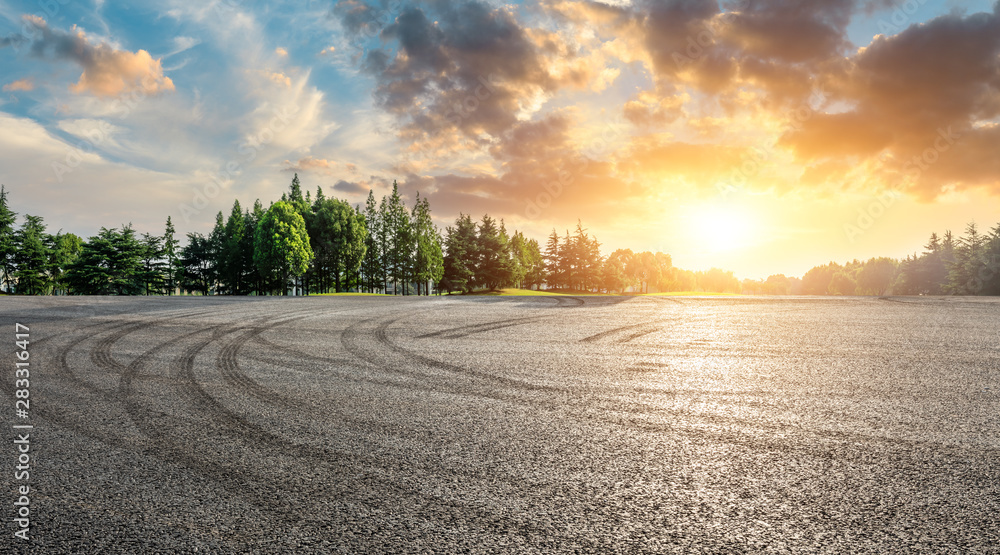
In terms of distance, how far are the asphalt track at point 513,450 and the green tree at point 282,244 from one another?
4072 centimetres

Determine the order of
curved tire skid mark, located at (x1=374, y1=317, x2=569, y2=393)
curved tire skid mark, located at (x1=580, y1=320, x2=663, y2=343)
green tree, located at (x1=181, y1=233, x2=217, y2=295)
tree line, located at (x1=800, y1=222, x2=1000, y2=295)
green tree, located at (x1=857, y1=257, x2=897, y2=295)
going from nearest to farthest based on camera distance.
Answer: curved tire skid mark, located at (x1=374, y1=317, x2=569, y2=393), curved tire skid mark, located at (x1=580, y1=320, x2=663, y2=343), tree line, located at (x1=800, y1=222, x2=1000, y2=295), green tree, located at (x1=181, y1=233, x2=217, y2=295), green tree, located at (x1=857, y1=257, x2=897, y2=295)

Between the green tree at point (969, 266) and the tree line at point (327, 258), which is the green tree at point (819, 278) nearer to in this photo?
the tree line at point (327, 258)

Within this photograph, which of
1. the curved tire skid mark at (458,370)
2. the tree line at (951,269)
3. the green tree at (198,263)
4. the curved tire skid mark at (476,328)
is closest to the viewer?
the curved tire skid mark at (458,370)

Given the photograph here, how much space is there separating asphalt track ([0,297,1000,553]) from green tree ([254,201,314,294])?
40723 millimetres

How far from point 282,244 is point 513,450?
49622 millimetres

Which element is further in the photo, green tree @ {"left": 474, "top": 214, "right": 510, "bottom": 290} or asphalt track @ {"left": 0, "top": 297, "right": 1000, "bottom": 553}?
green tree @ {"left": 474, "top": 214, "right": 510, "bottom": 290}

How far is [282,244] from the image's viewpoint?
48.3 meters

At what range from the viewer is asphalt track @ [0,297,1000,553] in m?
3.21

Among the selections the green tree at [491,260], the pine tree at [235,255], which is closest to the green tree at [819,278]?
the green tree at [491,260]

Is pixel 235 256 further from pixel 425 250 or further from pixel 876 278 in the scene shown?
pixel 876 278

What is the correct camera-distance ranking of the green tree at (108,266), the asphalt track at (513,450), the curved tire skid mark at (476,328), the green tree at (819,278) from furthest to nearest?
the green tree at (819,278), the green tree at (108,266), the curved tire skid mark at (476,328), the asphalt track at (513,450)

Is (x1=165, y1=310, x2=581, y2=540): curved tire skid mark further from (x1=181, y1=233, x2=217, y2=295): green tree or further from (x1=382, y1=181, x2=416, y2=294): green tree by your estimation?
(x1=181, y1=233, x2=217, y2=295): green tree

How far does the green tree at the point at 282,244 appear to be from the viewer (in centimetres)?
4841

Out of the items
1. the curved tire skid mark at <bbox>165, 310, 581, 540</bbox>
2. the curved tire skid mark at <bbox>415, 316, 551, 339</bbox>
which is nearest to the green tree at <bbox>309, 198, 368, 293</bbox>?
the curved tire skid mark at <bbox>415, 316, 551, 339</bbox>
